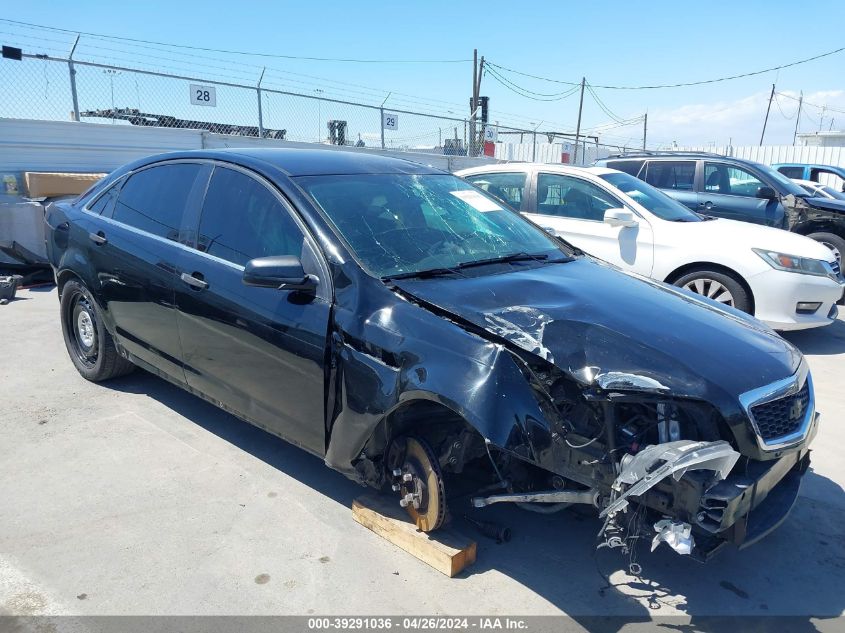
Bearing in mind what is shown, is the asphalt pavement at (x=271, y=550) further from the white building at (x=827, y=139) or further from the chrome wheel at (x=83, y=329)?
the white building at (x=827, y=139)

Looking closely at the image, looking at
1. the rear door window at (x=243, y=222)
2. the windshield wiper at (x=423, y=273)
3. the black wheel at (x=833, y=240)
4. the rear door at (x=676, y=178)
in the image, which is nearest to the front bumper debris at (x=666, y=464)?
the windshield wiper at (x=423, y=273)

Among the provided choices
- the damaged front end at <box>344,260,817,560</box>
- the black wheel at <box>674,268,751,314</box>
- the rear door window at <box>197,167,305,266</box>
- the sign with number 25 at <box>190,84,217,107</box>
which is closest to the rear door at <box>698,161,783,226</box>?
the black wheel at <box>674,268,751,314</box>

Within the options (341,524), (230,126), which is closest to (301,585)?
(341,524)

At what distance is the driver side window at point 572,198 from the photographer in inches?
273

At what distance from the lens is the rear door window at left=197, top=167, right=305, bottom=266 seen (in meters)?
3.34

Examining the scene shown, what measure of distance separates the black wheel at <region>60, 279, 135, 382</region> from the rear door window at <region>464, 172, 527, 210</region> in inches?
167

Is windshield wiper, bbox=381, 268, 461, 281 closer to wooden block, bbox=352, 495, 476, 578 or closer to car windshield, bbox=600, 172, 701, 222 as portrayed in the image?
wooden block, bbox=352, 495, 476, 578

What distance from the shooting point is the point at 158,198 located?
13.6 ft

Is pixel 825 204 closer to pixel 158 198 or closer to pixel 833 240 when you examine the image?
pixel 833 240

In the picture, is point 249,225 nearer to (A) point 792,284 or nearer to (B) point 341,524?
(B) point 341,524

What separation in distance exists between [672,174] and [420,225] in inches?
277

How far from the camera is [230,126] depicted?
521 inches

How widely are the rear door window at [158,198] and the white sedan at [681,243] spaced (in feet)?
10.2

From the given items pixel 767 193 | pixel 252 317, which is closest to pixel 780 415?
pixel 252 317
